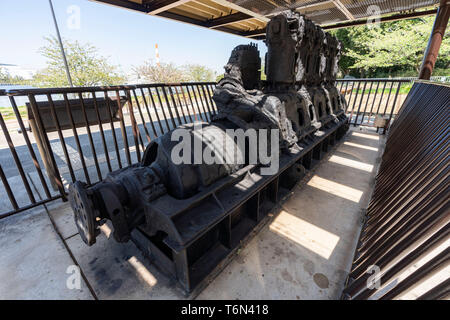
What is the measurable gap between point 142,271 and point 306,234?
231 centimetres

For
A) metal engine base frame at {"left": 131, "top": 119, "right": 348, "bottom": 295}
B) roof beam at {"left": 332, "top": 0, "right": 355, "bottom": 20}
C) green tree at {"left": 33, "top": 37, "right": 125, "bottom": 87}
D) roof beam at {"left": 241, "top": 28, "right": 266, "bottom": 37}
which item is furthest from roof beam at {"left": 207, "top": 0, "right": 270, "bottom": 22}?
green tree at {"left": 33, "top": 37, "right": 125, "bottom": 87}

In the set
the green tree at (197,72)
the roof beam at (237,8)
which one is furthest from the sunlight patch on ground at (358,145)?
the green tree at (197,72)

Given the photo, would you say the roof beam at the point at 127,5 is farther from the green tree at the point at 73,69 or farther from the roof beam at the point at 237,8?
the green tree at the point at 73,69

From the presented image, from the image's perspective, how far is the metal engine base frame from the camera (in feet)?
6.99

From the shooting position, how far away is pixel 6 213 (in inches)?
126

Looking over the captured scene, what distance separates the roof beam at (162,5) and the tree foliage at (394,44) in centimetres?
2641

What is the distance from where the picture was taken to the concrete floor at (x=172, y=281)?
220cm

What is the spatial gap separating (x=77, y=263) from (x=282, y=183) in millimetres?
3446

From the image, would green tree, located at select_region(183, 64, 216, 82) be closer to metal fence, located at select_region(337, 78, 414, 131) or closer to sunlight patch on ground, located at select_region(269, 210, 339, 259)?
metal fence, located at select_region(337, 78, 414, 131)

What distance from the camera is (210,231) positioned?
8.46ft

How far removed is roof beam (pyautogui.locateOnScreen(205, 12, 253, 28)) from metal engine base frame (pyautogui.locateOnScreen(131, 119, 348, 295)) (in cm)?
615
